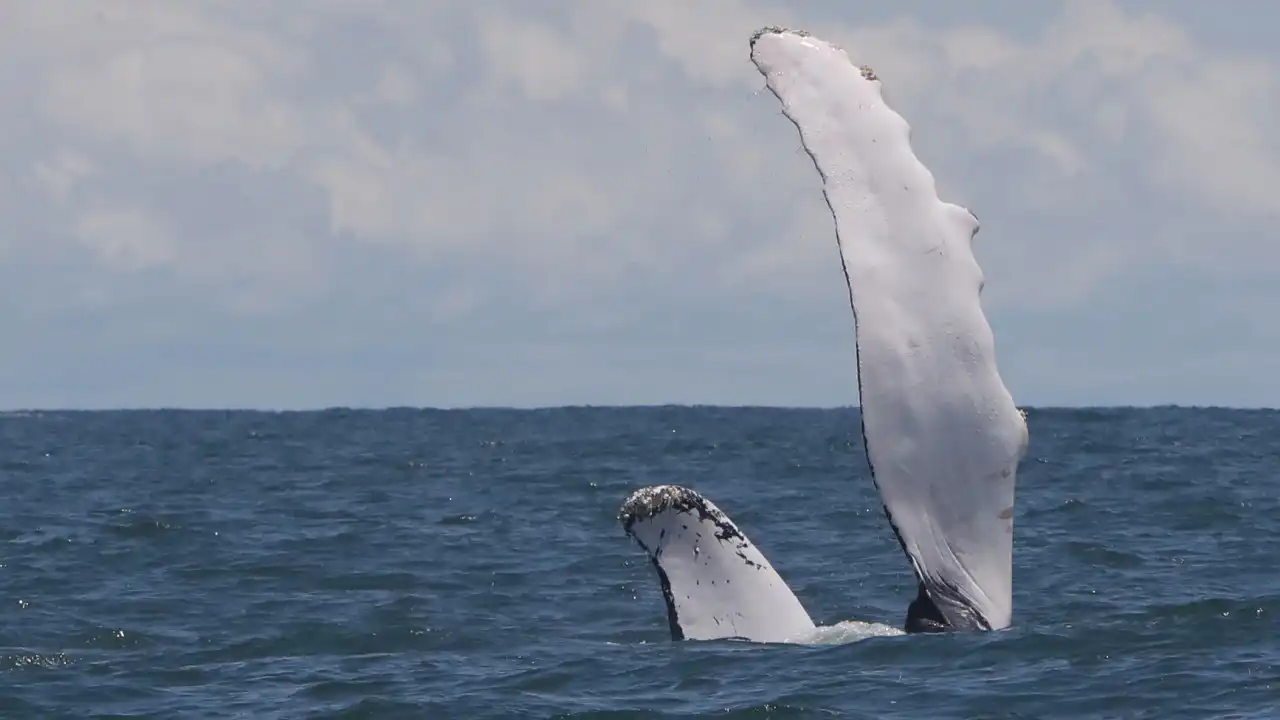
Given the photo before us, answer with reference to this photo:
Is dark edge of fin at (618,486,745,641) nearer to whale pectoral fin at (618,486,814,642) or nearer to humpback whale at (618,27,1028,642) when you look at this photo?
whale pectoral fin at (618,486,814,642)

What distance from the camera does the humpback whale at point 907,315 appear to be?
285 inches

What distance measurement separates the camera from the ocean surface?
10.0 meters

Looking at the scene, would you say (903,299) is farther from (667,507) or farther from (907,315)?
(667,507)

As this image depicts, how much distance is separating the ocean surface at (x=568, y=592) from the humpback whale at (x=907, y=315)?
131 centimetres

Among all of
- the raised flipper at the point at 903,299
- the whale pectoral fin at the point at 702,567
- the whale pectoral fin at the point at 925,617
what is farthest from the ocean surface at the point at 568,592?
the raised flipper at the point at 903,299

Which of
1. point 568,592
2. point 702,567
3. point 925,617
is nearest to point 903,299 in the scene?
point 925,617

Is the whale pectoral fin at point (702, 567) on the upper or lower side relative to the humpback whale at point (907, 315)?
lower

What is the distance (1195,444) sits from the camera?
121ft

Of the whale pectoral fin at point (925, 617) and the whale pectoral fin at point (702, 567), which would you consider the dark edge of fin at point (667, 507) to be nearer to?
the whale pectoral fin at point (702, 567)

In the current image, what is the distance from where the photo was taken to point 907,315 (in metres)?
7.26

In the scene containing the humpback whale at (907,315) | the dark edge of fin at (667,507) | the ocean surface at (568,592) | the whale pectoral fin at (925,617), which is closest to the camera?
the humpback whale at (907,315)

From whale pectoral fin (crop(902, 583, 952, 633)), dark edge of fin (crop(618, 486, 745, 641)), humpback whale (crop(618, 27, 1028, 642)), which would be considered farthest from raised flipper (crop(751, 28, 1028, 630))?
dark edge of fin (crop(618, 486, 745, 641))

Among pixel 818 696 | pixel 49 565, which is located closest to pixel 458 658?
pixel 818 696

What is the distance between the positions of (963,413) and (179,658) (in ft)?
23.6
